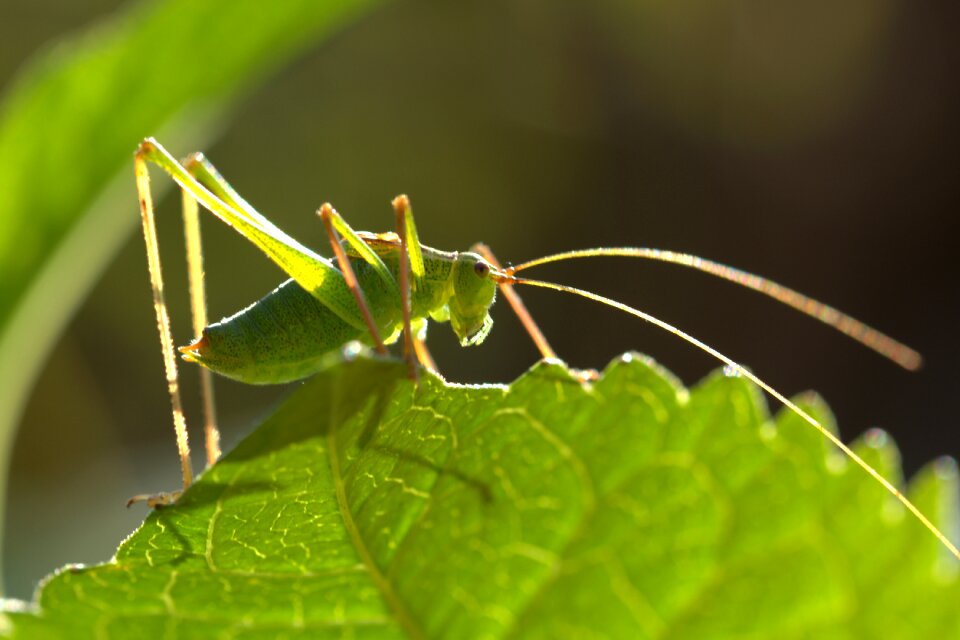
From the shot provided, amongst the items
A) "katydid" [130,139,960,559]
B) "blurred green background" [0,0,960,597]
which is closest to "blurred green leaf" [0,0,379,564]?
"katydid" [130,139,960,559]

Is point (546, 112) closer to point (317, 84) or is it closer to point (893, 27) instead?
point (317, 84)

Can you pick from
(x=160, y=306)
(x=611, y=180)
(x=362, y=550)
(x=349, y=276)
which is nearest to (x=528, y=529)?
(x=362, y=550)

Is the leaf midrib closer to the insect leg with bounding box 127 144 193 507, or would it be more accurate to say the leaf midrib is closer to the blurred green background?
the insect leg with bounding box 127 144 193 507

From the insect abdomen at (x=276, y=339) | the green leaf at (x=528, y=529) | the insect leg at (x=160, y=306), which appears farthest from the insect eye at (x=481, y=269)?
the green leaf at (x=528, y=529)

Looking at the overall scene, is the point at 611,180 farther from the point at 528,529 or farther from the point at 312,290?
the point at 528,529

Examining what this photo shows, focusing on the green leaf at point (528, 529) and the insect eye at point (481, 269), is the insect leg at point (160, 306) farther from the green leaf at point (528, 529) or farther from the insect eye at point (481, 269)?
the green leaf at point (528, 529)

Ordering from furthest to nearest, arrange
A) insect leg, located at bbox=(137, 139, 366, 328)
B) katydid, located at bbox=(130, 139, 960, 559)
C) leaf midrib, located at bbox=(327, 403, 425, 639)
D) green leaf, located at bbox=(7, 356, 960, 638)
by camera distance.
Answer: insect leg, located at bbox=(137, 139, 366, 328) < katydid, located at bbox=(130, 139, 960, 559) < leaf midrib, located at bbox=(327, 403, 425, 639) < green leaf, located at bbox=(7, 356, 960, 638)
